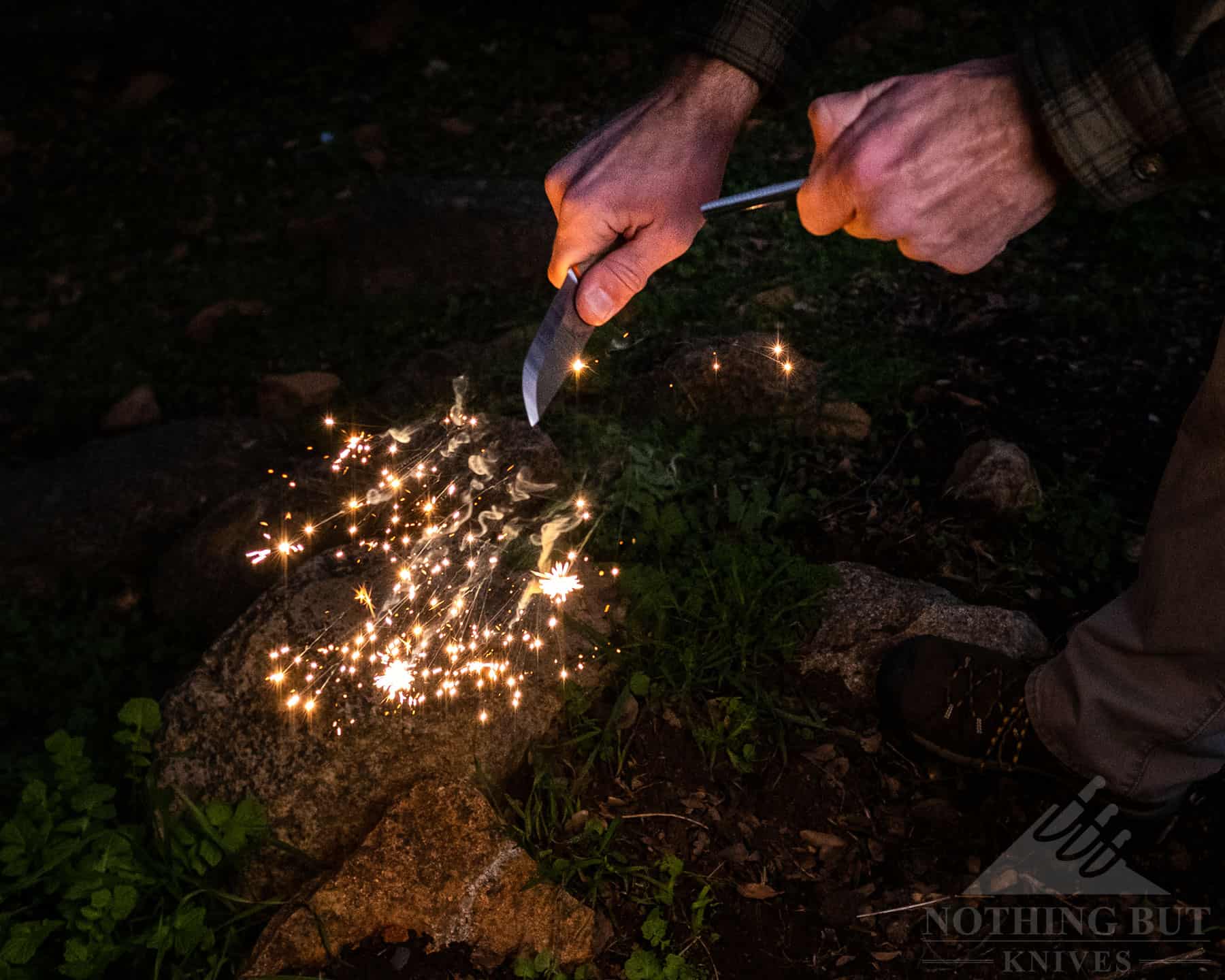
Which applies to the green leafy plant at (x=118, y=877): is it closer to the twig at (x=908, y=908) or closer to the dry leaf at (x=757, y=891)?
the dry leaf at (x=757, y=891)

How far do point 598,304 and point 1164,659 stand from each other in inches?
67.8

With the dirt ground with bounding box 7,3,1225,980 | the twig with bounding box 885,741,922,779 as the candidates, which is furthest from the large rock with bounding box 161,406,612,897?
the twig with bounding box 885,741,922,779

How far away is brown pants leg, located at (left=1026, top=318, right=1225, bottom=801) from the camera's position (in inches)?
93.4

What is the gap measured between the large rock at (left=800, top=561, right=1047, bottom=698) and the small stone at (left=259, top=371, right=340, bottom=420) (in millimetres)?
2895

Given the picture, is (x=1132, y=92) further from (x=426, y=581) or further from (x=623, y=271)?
(x=426, y=581)

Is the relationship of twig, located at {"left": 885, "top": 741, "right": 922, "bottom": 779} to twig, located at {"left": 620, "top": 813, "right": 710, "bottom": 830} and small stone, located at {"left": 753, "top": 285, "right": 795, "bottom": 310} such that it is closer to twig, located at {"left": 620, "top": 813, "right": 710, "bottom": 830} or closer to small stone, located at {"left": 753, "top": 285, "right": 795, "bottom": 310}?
twig, located at {"left": 620, "top": 813, "right": 710, "bottom": 830}

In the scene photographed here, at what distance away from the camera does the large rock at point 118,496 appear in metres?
4.45

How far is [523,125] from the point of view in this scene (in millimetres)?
7395

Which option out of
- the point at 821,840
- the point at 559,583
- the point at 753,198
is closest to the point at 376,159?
the point at 559,583

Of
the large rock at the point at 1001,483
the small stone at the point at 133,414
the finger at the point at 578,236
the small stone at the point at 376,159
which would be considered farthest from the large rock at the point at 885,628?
the small stone at the point at 376,159

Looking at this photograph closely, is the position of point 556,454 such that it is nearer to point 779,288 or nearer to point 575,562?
point 575,562

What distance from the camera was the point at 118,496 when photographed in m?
4.56

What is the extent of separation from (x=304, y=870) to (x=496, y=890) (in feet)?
2.21

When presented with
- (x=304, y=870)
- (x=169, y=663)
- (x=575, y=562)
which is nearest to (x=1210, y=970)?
(x=575, y=562)
